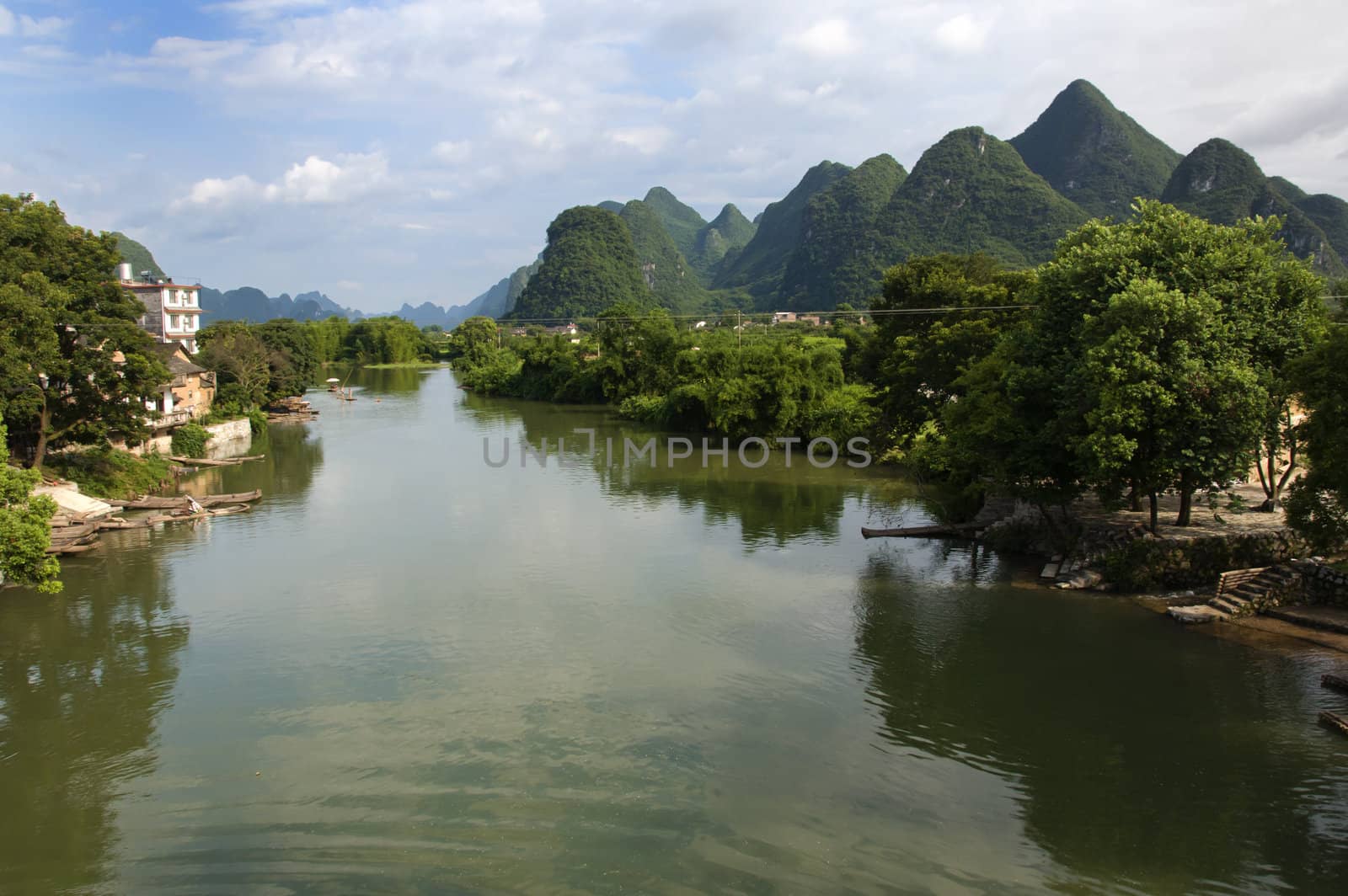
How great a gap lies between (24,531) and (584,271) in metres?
105

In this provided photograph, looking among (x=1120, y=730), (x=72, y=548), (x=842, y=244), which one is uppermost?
(x=842, y=244)

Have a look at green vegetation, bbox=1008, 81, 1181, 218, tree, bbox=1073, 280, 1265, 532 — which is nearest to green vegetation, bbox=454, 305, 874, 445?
tree, bbox=1073, 280, 1265, 532

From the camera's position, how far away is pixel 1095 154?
90.6m

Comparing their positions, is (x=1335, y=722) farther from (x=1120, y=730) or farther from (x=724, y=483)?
(x=724, y=483)

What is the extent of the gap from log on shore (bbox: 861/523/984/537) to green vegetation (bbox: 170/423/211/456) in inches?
914

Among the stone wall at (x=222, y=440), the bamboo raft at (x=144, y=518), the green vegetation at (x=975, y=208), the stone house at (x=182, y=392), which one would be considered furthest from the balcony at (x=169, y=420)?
the green vegetation at (x=975, y=208)

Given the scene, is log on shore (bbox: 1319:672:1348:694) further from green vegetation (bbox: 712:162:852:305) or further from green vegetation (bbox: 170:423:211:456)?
green vegetation (bbox: 712:162:852:305)

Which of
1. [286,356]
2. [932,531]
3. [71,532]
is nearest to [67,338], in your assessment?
[71,532]

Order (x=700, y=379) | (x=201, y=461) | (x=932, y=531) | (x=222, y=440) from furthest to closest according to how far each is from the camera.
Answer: (x=700, y=379)
(x=222, y=440)
(x=201, y=461)
(x=932, y=531)

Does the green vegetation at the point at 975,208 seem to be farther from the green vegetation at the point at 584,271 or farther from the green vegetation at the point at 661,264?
the green vegetation at the point at 661,264

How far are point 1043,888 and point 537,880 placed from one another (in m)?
4.52

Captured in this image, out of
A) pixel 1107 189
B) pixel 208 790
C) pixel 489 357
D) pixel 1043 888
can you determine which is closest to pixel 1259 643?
pixel 1043 888

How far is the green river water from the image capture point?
8.23 metres

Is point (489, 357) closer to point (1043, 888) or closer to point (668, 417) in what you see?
point (668, 417)
